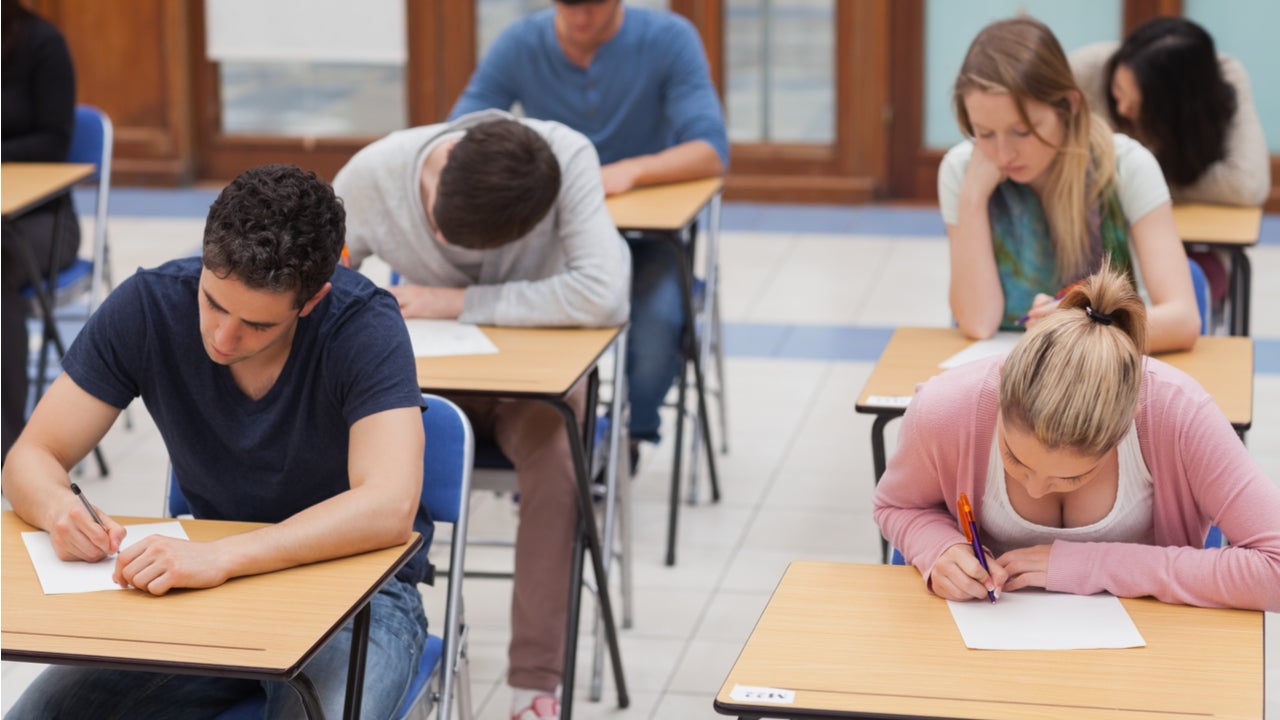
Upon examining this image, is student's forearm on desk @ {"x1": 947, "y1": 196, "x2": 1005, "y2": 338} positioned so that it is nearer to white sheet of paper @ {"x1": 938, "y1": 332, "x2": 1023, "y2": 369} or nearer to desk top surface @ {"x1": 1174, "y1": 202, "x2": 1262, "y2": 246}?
white sheet of paper @ {"x1": 938, "y1": 332, "x2": 1023, "y2": 369}

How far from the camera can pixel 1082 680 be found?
1.77 meters

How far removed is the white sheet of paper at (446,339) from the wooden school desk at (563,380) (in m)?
0.02

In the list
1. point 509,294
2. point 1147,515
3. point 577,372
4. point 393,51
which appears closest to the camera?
point 1147,515

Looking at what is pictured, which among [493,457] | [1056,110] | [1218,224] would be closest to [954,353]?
[1056,110]

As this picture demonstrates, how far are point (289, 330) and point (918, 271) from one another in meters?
4.25

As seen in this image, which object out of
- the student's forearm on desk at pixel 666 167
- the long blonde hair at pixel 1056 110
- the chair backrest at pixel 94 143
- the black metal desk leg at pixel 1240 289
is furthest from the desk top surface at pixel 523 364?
the chair backrest at pixel 94 143

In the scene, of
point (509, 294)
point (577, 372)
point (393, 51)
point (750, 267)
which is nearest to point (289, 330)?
point (577, 372)

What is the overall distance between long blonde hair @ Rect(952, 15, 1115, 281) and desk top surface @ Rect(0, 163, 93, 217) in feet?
7.16

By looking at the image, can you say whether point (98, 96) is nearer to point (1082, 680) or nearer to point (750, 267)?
point (750, 267)

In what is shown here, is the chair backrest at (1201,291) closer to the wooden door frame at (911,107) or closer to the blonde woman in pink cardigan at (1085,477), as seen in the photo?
the blonde woman in pink cardigan at (1085,477)

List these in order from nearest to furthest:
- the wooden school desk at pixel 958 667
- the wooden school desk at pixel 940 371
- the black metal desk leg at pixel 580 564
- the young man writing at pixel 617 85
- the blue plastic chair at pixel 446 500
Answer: the wooden school desk at pixel 958 667, the blue plastic chair at pixel 446 500, the wooden school desk at pixel 940 371, the black metal desk leg at pixel 580 564, the young man writing at pixel 617 85

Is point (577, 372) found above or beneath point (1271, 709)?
above

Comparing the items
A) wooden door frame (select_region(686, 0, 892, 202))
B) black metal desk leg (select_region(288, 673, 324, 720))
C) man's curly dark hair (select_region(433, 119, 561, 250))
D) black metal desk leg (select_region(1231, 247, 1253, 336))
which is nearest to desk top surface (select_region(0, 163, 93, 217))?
man's curly dark hair (select_region(433, 119, 561, 250))

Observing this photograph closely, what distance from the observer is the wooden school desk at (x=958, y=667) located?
171 centimetres
